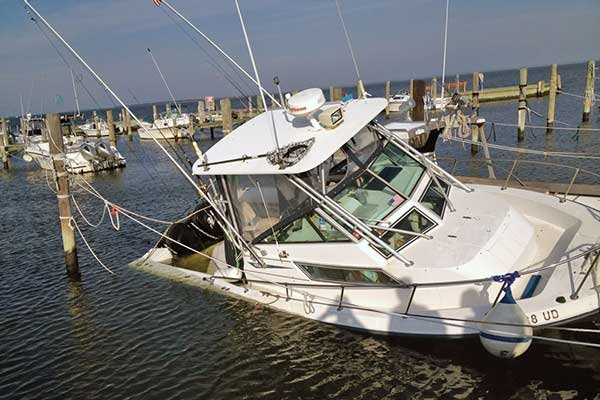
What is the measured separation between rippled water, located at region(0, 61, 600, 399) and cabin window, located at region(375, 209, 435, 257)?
1.64 meters

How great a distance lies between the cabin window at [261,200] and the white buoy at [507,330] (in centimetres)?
372

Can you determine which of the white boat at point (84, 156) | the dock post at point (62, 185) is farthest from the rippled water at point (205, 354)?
the white boat at point (84, 156)

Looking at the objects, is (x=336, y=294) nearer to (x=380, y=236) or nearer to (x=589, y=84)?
(x=380, y=236)

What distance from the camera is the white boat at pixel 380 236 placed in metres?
7.46

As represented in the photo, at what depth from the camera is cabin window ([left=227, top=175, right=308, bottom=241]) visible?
9016 millimetres

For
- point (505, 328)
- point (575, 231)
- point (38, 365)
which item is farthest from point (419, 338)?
point (38, 365)

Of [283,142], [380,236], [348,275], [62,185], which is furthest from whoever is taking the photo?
[62,185]

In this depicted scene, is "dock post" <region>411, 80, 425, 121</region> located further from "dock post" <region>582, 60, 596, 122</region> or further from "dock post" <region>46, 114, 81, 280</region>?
"dock post" <region>582, 60, 596, 122</region>

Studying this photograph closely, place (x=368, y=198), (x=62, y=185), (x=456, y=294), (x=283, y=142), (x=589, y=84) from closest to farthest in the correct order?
(x=456, y=294) < (x=368, y=198) < (x=283, y=142) < (x=62, y=185) < (x=589, y=84)

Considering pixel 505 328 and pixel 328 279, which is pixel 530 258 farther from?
pixel 328 279

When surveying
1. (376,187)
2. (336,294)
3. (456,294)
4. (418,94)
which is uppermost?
(418,94)

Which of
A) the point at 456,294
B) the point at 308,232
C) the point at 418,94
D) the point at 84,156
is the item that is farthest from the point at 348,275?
the point at 84,156

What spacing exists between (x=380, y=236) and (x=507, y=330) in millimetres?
2614

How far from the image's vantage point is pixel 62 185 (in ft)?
40.3
